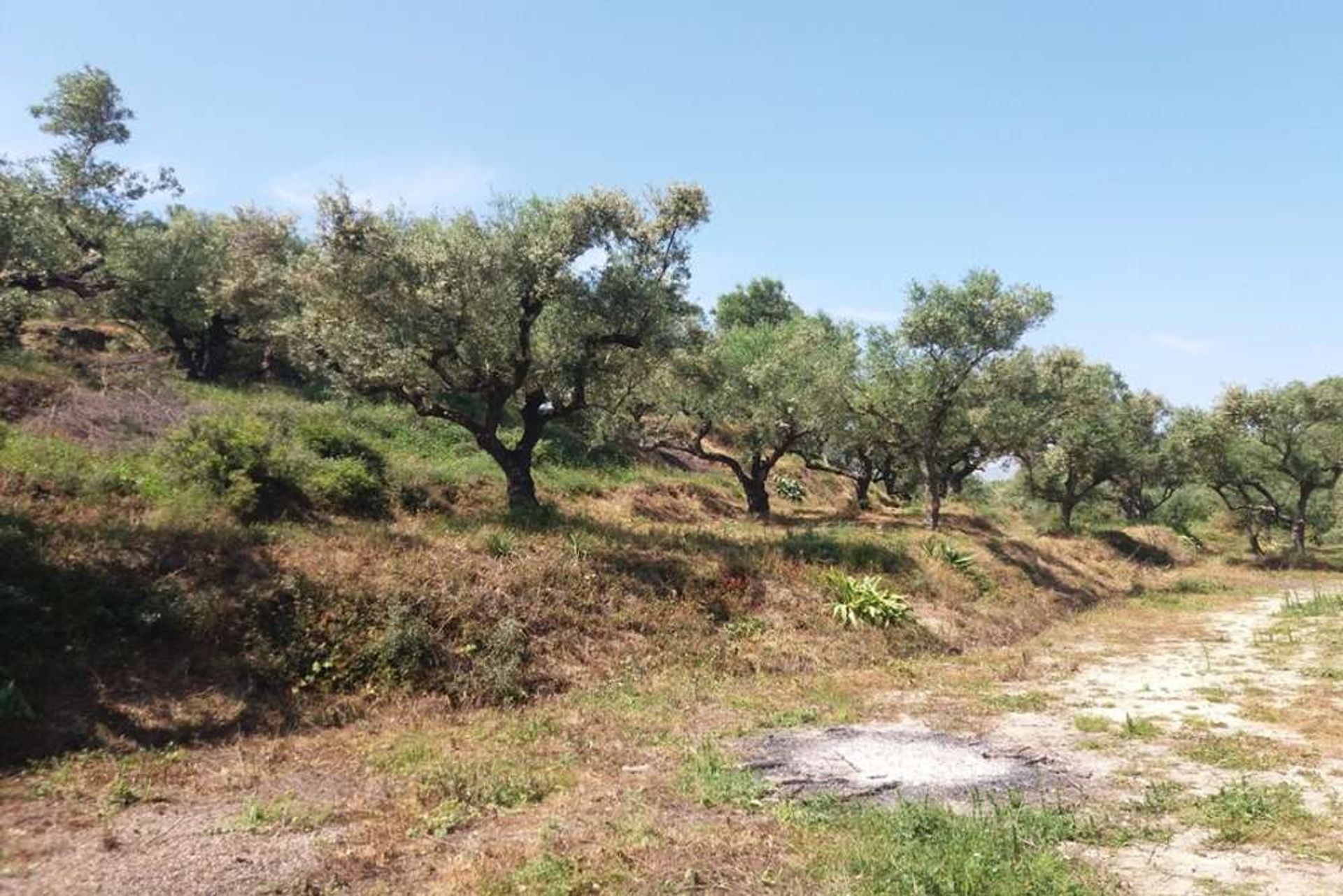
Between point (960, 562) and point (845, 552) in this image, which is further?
point (960, 562)

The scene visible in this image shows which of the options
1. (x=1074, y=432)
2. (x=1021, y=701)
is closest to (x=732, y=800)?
(x=1021, y=701)

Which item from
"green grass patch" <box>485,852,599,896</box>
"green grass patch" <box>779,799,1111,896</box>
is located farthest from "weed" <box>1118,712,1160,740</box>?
"green grass patch" <box>485,852,599,896</box>

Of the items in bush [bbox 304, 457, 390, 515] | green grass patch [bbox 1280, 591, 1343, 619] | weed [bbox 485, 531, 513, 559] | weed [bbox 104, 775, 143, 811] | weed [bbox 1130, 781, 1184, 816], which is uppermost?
bush [bbox 304, 457, 390, 515]

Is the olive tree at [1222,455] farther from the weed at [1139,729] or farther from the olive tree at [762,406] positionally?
the weed at [1139,729]

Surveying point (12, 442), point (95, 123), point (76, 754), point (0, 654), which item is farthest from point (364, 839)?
point (95, 123)

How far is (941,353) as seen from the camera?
3253 cm

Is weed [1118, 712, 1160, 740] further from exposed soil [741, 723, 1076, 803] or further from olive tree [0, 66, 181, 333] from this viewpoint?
olive tree [0, 66, 181, 333]

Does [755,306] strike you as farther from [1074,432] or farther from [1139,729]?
[1139,729]

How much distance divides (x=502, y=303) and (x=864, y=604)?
12351 mm

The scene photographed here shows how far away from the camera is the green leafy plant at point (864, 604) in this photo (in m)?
20.5

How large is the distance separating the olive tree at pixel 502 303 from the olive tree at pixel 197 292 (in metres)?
11.1

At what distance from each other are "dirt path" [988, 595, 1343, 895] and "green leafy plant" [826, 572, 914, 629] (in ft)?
15.1

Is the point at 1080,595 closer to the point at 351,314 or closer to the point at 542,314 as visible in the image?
the point at 542,314

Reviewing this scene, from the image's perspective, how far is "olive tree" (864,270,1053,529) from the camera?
31.5 meters
